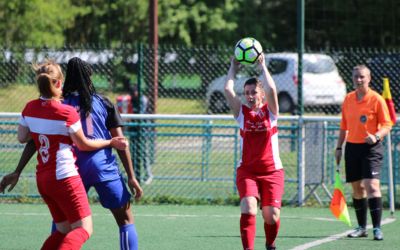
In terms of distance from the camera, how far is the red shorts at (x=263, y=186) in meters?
8.23

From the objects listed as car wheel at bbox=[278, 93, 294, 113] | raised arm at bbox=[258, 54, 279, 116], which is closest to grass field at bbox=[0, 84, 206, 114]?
car wheel at bbox=[278, 93, 294, 113]

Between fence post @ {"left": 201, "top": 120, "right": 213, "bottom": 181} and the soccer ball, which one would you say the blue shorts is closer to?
the soccer ball

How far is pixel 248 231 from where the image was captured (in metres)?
8.02

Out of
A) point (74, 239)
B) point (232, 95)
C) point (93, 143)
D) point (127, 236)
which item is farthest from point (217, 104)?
point (74, 239)

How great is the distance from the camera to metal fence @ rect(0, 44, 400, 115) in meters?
13.9

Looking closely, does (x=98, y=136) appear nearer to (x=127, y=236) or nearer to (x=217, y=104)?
(x=127, y=236)

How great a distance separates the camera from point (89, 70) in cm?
719

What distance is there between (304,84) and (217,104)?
2811 millimetres

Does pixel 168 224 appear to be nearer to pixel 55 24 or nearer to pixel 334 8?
pixel 55 24

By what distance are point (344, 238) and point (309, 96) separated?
7.12 meters

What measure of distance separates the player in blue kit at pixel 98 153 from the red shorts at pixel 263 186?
134 cm

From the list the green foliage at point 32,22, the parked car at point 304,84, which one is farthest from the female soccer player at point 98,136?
the green foliage at point 32,22

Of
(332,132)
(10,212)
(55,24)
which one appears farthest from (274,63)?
(55,24)

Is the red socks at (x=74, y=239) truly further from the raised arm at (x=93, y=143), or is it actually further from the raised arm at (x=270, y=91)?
the raised arm at (x=270, y=91)
